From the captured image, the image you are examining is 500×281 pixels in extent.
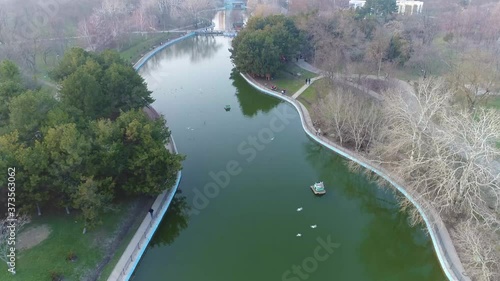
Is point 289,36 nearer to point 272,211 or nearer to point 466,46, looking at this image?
point 466,46

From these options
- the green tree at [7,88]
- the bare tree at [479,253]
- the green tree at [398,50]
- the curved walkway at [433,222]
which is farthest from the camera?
the green tree at [398,50]

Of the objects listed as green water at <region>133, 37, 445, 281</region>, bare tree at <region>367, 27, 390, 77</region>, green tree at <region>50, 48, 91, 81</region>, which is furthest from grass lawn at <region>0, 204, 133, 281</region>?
bare tree at <region>367, 27, 390, 77</region>

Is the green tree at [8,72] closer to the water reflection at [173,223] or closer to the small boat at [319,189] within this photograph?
the water reflection at [173,223]

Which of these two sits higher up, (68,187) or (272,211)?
(68,187)

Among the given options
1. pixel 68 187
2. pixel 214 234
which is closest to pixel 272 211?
pixel 214 234

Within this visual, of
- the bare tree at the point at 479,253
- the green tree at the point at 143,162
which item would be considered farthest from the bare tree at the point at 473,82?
the green tree at the point at 143,162
